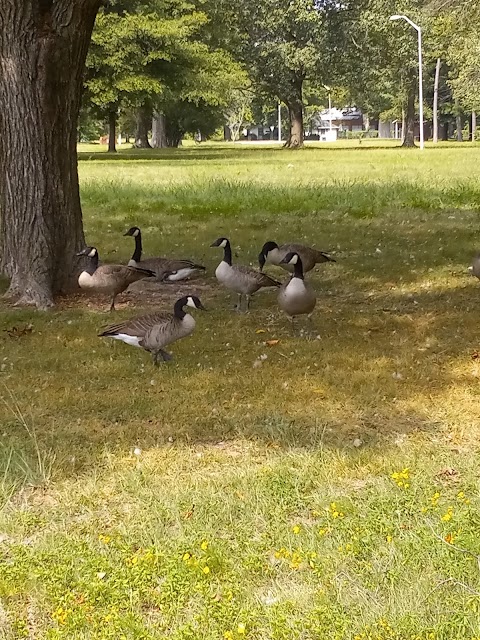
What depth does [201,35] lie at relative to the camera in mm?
49406

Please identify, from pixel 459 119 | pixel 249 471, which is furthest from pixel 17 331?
pixel 459 119

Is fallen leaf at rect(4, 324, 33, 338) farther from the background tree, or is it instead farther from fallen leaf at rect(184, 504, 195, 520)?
the background tree

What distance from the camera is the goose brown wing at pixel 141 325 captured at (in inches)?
269

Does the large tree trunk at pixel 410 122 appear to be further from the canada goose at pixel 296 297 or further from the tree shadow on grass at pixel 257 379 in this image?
the canada goose at pixel 296 297

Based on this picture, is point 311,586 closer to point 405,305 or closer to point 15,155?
point 405,305

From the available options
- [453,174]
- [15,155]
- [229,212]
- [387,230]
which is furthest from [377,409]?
[453,174]

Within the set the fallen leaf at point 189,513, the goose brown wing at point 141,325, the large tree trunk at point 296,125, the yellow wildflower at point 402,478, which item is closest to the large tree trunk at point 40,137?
the goose brown wing at point 141,325

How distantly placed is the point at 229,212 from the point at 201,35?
3596 cm

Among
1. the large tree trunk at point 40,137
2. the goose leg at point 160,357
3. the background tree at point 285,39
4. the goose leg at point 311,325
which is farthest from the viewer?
the background tree at point 285,39

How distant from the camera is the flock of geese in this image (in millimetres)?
6875

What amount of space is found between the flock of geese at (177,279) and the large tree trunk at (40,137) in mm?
468

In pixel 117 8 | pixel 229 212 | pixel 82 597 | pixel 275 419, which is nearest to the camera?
pixel 82 597

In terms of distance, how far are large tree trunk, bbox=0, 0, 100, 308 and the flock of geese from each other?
468mm

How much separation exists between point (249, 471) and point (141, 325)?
2298 mm
